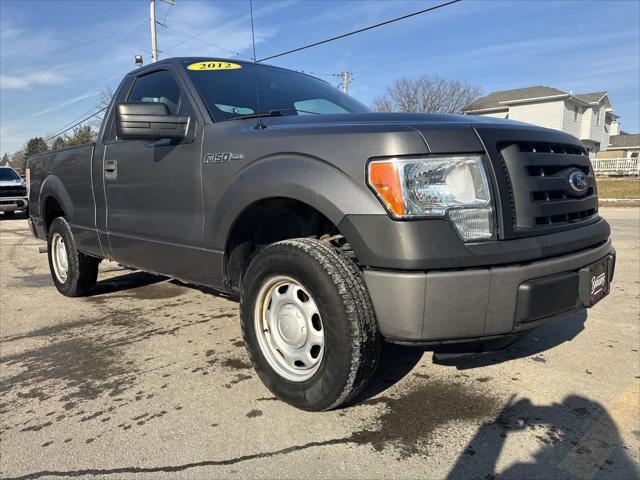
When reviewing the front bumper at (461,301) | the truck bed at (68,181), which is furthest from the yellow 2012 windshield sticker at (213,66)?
the front bumper at (461,301)

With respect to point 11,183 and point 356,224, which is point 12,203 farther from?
point 356,224

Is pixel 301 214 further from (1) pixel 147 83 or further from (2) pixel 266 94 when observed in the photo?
(1) pixel 147 83

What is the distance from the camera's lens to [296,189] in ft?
7.85

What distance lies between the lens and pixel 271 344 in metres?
2.72

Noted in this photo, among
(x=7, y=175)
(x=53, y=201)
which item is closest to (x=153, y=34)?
(x=7, y=175)

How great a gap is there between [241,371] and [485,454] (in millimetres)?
1560

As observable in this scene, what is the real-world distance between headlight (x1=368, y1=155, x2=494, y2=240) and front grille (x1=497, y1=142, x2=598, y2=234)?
0.49ft

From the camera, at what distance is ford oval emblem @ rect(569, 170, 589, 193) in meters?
2.48

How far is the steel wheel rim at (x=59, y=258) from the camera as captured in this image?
5211 mm

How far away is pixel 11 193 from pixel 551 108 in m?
32.1

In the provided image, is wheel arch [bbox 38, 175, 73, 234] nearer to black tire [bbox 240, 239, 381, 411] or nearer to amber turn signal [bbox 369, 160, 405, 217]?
black tire [bbox 240, 239, 381, 411]

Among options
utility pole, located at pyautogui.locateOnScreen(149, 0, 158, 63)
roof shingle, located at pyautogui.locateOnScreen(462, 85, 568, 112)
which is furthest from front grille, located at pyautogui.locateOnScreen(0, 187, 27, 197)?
roof shingle, located at pyautogui.locateOnScreen(462, 85, 568, 112)

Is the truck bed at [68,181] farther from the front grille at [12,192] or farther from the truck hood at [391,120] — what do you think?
the front grille at [12,192]

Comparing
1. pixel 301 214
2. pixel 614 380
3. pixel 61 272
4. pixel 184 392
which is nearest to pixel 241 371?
pixel 184 392
